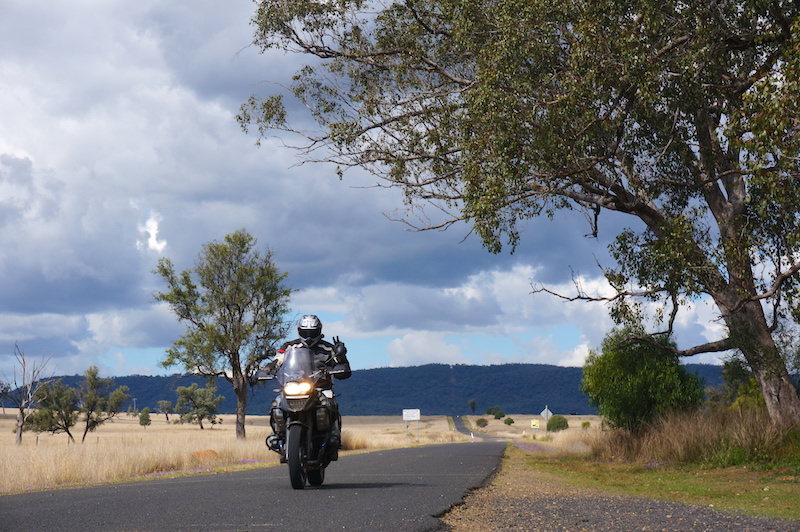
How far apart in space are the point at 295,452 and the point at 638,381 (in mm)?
15202

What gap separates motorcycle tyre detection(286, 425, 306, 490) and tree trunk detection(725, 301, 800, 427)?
1296cm

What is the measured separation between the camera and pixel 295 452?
10266 mm

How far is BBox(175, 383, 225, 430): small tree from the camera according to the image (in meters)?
107

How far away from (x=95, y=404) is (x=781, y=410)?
56600 millimetres

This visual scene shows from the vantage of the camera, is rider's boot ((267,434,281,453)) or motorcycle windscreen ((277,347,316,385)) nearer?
motorcycle windscreen ((277,347,316,385))

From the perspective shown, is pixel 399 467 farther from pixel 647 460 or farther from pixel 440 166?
pixel 440 166

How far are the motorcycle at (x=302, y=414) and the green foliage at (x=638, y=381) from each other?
1293 cm

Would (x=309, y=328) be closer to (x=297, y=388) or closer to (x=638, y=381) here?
(x=297, y=388)

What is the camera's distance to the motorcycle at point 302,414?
1031 cm

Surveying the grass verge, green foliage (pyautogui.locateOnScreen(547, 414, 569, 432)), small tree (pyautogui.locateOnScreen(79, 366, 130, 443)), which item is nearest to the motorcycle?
the grass verge

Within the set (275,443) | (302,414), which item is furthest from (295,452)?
(275,443)

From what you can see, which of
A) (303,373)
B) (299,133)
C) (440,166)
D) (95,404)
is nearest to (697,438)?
(440,166)

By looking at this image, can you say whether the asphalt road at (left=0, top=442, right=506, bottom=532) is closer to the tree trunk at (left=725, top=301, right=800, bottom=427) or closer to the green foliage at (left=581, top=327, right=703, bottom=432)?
the tree trunk at (left=725, top=301, right=800, bottom=427)

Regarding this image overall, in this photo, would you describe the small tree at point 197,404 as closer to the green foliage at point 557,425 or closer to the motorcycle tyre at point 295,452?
the green foliage at point 557,425
